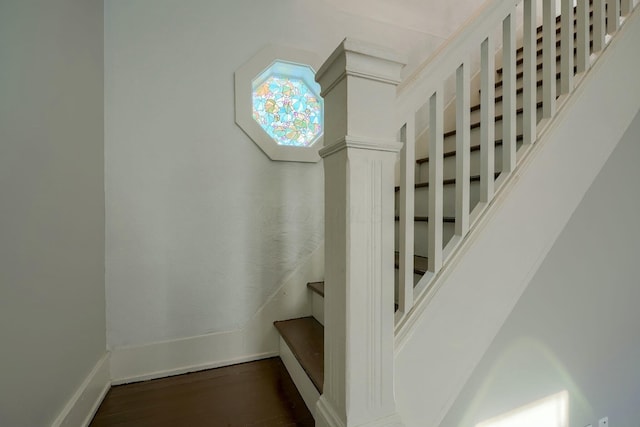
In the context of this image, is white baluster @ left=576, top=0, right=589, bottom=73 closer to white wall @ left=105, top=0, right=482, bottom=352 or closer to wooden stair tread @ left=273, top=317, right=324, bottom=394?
white wall @ left=105, top=0, right=482, bottom=352

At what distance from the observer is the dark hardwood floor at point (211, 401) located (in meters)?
1.02

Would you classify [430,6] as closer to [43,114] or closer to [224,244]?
[224,244]

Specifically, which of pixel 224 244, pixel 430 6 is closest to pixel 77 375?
pixel 224 244

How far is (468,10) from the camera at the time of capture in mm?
2119

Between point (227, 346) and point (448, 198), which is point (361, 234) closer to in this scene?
point (448, 198)

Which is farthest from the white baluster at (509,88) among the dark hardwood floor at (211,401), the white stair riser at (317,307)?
the dark hardwood floor at (211,401)

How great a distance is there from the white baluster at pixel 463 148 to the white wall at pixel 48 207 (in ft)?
4.12

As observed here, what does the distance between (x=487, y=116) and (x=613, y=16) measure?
0.98m

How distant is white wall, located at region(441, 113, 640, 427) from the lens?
3.23ft

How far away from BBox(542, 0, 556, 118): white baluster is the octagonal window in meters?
1.06

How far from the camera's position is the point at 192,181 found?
1.41m

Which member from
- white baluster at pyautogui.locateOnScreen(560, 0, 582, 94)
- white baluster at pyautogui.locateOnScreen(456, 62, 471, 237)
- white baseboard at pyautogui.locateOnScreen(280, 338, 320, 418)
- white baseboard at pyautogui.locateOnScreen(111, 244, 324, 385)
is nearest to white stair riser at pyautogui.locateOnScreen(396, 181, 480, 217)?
white baluster at pyautogui.locateOnScreen(456, 62, 471, 237)

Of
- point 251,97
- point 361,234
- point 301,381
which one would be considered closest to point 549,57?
point 361,234

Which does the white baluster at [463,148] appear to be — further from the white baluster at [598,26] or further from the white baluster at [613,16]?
the white baluster at [613,16]
